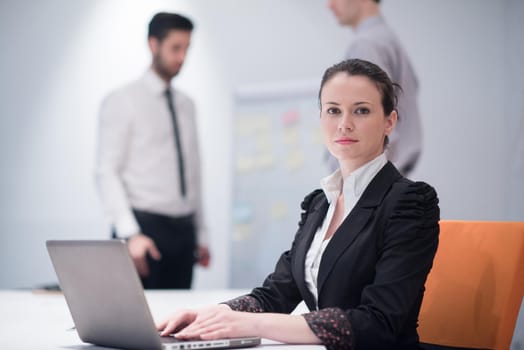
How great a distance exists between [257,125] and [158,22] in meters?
0.99

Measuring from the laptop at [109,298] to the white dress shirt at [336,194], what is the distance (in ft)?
1.18

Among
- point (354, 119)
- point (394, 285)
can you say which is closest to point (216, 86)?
point (354, 119)

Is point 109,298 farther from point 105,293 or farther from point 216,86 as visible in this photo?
point 216,86

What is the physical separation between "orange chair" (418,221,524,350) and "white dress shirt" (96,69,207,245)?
265 cm

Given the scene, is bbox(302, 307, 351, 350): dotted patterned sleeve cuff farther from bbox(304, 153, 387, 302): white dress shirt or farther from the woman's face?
the woman's face

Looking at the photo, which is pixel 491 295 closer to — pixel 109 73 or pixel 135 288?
pixel 135 288

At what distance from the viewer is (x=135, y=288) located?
1.18m

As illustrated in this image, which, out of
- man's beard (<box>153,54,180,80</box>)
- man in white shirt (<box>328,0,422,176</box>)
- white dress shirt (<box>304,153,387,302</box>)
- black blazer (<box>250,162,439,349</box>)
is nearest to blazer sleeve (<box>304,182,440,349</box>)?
black blazer (<box>250,162,439,349</box>)

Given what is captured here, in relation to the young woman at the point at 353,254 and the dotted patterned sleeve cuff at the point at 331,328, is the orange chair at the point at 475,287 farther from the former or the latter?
the dotted patterned sleeve cuff at the point at 331,328

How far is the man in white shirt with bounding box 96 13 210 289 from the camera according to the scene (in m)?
4.20

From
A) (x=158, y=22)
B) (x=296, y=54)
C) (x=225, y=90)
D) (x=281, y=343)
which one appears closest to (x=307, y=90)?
(x=296, y=54)

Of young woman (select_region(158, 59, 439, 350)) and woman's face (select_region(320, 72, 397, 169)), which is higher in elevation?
woman's face (select_region(320, 72, 397, 169))

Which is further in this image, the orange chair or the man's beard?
the man's beard

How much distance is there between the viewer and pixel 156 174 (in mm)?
4242
